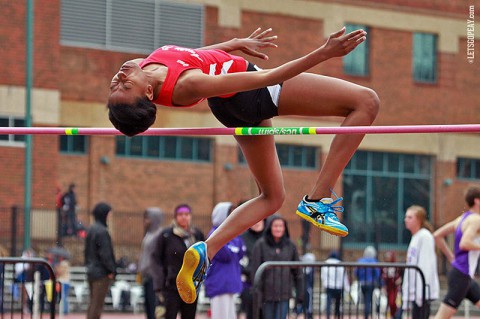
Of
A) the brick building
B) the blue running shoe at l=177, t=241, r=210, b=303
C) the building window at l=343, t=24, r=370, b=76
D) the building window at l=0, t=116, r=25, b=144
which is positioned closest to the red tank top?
the blue running shoe at l=177, t=241, r=210, b=303

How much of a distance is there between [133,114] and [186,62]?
0.49 metres

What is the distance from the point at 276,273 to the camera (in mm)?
12398

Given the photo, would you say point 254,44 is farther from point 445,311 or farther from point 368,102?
point 445,311

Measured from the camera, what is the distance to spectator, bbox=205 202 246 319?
1303cm

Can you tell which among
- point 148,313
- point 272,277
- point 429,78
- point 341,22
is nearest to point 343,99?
point 272,277

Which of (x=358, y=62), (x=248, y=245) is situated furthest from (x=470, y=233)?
(x=358, y=62)

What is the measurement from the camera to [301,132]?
25.9 ft

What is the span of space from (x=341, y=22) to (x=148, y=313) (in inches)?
789

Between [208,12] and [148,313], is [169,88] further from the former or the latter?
[208,12]

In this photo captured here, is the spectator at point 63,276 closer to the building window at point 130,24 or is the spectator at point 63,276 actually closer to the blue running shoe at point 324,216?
the building window at point 130,24

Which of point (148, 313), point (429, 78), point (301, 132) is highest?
point (429, 78)

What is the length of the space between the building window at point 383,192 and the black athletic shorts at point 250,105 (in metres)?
26.2

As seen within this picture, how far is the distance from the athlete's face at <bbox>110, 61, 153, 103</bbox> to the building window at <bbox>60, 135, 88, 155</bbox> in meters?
23.9

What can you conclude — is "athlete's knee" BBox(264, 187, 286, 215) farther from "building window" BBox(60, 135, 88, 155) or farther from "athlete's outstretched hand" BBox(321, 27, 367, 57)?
"building window" BBox(60, 135, 88, 155)
